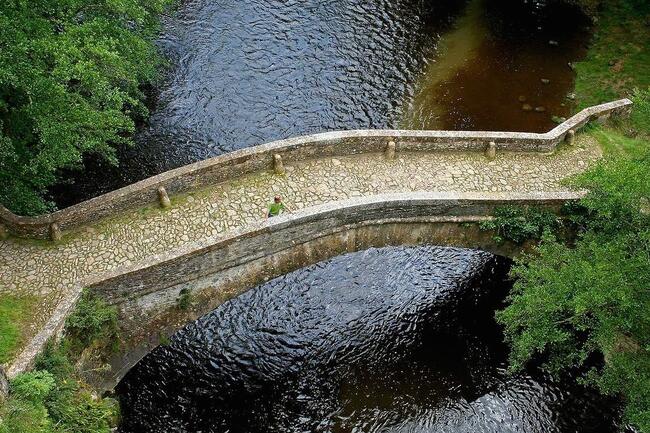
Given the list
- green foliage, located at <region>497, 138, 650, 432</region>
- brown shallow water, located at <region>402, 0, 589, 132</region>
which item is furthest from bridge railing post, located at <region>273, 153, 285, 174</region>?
brown shallow water, located at <region>402, 0, 589, 132</region>

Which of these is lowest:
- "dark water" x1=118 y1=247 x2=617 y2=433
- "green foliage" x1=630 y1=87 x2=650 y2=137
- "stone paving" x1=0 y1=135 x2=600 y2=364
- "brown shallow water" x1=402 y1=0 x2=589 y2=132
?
"dark water" x1=118 y1=247 x2=617 y2=433

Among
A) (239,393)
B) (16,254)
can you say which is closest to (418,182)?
(239,393)

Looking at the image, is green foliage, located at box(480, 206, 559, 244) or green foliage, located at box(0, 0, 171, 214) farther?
green foliage, located at box(480, 206, 559, 244)

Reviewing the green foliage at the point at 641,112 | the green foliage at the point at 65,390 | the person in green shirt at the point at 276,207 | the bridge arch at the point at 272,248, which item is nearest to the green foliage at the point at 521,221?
the bridge arch at the point at 272,248

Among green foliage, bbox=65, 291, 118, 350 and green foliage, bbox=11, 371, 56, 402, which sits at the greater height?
green foliage, bbox=11, 371, 56, 402

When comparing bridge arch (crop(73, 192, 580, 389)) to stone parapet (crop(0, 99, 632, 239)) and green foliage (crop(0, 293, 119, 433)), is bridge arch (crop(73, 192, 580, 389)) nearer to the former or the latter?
green foliage (crop(0, 293, 119, 433))

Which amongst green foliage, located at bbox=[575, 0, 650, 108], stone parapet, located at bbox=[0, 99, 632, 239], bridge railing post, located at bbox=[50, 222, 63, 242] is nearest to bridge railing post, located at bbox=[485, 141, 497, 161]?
stone parapet, located at bbox=[0, 99, 632, 239]

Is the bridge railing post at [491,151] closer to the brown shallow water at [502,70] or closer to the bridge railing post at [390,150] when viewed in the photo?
the bridge railing post at [390,150]

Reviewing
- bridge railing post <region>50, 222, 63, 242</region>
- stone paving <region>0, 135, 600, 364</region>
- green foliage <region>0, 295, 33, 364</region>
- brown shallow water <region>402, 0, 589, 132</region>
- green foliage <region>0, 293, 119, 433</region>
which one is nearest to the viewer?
green foliage <region>0, 293, 119, 433</region>

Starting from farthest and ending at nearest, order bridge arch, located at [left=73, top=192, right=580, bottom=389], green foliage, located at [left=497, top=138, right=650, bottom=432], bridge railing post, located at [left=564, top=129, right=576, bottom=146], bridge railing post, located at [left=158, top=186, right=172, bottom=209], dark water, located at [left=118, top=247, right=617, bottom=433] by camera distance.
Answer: bridge railing post, located at [left=564, top=129, right=576, bottom=146]
dark water, located at [left=118, top=247, right=617, bottom=433]
bridge railing post, located at [left=158, top=186, right=172, bottom=209]
bridge arch, located at [left=73, top=192, right=580, bottom=389]
green foliage, located at [left=497, top=138, right=650, bottom=432]
